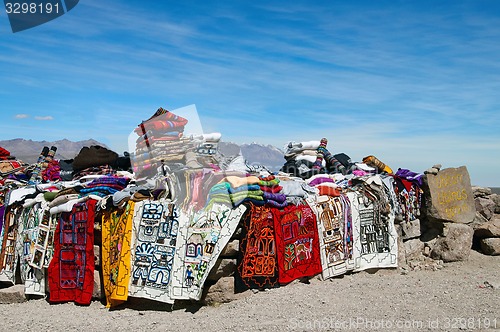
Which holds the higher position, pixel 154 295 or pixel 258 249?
pixel 258 249

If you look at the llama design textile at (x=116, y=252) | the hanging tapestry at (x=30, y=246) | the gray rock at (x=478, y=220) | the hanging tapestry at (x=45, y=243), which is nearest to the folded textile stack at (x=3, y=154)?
the hanging tapestry at (x=30, y=246)

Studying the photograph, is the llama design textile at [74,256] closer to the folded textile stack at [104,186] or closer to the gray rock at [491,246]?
the folded textile stack at [104,186]

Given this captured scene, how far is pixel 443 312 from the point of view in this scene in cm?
591

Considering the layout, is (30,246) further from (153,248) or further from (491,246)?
(491,246)

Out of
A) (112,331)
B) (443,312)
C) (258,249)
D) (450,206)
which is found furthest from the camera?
(450,206)

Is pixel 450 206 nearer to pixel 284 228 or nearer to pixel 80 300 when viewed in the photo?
pixel 284 228

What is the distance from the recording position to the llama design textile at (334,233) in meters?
6.97

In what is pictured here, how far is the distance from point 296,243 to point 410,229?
2.59 meters

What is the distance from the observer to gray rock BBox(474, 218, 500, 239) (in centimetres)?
881

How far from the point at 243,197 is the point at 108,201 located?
1766 mm

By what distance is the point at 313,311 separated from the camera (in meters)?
5.82

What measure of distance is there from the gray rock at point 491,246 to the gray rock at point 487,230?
0.11 meters

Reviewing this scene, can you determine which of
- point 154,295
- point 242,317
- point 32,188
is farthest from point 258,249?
point 32,188

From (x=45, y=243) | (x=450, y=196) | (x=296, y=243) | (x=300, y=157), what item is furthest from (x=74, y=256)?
(x=450, y=196)
